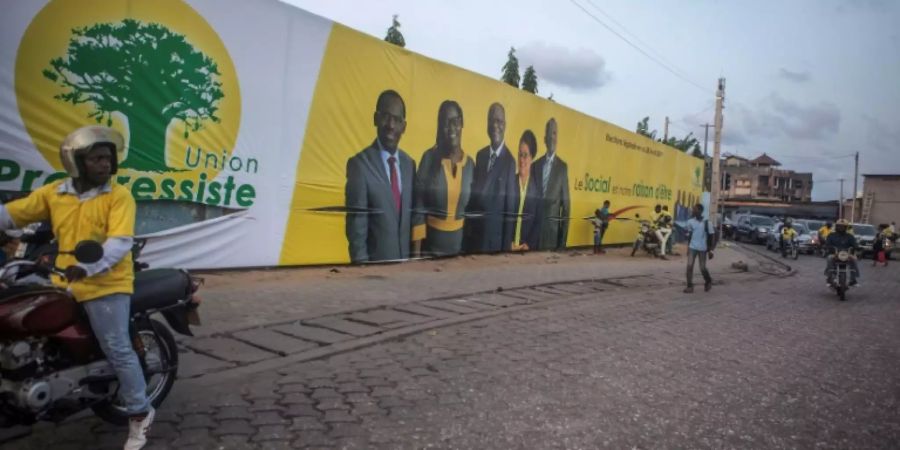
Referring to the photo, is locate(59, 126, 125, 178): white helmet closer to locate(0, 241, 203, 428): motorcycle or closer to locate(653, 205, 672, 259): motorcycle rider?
locate(0, 241, 203, 428): motorcycle

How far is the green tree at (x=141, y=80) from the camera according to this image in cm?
755

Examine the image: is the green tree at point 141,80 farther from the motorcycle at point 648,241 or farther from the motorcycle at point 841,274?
the motorcycle at point 648,241

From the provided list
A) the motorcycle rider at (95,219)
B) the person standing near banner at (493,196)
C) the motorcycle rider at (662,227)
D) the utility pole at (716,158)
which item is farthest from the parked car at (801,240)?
the motorcycle rider at (95,219)

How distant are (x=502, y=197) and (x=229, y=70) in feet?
27.5

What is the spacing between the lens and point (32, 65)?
7.17 metres

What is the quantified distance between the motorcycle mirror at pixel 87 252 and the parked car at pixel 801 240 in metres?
28.3

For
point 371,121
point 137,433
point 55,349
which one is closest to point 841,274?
point 371,121

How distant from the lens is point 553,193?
18.2 metres

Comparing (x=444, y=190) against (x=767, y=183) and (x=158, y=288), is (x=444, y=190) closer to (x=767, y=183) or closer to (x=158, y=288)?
(x=158, y=288)

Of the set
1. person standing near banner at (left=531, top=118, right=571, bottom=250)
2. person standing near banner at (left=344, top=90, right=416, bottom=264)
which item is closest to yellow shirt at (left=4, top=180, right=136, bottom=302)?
person standing near banner at (left=344, top=90, right=416, bottom=264)

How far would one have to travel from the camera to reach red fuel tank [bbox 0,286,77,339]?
2.97m

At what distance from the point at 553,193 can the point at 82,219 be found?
52.1 ft

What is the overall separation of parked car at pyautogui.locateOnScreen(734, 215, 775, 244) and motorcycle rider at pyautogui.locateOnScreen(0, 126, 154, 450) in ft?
111

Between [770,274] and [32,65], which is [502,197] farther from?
[32,65]
